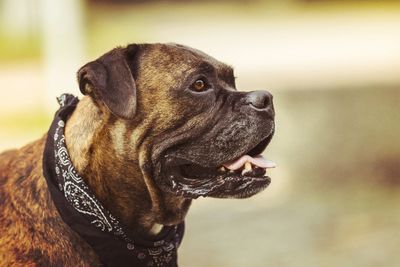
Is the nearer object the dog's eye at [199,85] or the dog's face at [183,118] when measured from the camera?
the dog's face at [183,118]

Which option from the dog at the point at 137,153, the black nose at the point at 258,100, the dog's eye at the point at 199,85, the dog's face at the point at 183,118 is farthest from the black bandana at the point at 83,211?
the black nose at the point at 258,100

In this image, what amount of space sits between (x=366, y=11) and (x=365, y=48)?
17.9 ft

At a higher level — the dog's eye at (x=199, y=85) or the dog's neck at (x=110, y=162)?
the dog's eye at (x=199, y=85)

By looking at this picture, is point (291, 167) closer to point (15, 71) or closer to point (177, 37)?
point (15, 71)

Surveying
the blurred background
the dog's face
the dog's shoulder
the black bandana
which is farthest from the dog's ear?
the blurred background

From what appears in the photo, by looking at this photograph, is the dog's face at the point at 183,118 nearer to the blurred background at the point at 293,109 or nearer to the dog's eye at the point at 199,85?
the dog's eye at the point at 199,85

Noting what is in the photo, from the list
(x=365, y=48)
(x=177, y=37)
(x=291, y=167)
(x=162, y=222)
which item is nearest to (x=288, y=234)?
(x=291, y=167)

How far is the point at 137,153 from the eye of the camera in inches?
180

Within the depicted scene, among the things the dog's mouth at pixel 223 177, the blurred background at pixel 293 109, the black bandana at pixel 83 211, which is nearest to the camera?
the black bandana at pixel 83 211

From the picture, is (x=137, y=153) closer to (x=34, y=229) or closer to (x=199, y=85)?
(x=199, y=85)

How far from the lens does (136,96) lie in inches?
179

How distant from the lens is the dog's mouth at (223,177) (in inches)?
182

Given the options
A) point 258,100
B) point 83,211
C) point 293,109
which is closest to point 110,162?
point 83,211

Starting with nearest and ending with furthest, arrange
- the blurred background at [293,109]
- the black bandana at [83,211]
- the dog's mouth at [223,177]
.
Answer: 1. the black bandana at [83,211]
2. the dog's mouth at [223,177]
3. the blurred background at [293,109]
